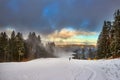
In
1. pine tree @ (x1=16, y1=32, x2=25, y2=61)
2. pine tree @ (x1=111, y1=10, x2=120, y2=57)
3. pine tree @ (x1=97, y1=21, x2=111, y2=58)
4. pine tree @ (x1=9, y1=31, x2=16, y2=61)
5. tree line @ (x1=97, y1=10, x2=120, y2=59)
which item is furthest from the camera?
pine tree @ (x1=9, y1=31, x2=16, y2=61)

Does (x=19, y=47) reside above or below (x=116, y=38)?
below

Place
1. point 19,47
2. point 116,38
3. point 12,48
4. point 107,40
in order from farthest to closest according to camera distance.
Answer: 1. point 12,48
2. point 19,47
3. point 107,40
4. point 116,38

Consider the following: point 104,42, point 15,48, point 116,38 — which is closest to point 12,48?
point 15,48

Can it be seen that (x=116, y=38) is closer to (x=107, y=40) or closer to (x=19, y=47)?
(x=107, y=40)

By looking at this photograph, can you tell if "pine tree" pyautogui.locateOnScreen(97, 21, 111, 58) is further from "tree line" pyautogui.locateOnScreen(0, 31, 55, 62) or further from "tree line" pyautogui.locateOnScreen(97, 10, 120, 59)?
"tree line" pyautogui.locateOnScreen(0, 31, 55, 62)

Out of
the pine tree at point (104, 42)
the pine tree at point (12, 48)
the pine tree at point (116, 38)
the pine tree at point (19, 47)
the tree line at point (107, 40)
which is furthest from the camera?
the pine tree at point (12, 48)

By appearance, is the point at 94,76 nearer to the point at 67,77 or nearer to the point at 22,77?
the point at 67,77

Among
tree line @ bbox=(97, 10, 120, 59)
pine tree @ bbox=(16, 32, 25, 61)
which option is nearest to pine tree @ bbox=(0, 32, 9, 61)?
pine tree @ bbox=(16, 32, 25, 61)

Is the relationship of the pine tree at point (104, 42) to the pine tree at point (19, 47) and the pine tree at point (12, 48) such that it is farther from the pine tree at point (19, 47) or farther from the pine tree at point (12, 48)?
the pine tree at point (12, 48)

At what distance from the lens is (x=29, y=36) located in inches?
3585

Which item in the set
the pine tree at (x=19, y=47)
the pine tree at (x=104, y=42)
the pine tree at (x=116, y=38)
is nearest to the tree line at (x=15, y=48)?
the pine tree at (x=19, y=47)

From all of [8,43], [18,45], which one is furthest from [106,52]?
[8,43]

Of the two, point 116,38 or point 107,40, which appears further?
point 107,40

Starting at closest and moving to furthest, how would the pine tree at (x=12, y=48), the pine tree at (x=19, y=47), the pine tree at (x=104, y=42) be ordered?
the pine tree at (x=104, y=42) → the pine tree at (x=19, y=47) → the pine tree at (x=12, y=48)
